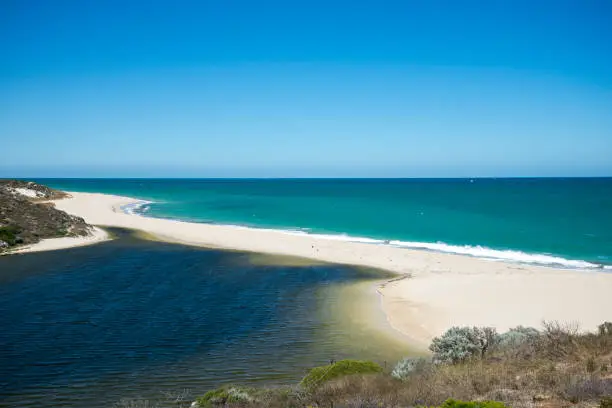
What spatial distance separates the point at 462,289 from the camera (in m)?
20.4

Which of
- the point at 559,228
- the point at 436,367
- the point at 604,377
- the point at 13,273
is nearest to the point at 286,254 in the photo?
the point at 13,273

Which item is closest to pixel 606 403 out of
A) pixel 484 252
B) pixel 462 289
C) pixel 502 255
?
pixel 462 289

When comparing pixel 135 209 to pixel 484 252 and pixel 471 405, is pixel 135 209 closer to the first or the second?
pixel 484 252

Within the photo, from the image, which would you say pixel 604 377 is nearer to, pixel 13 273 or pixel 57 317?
pixel 57 317

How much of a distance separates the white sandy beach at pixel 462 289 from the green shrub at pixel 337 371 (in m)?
5.03

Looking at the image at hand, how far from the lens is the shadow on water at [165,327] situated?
36.9 ft

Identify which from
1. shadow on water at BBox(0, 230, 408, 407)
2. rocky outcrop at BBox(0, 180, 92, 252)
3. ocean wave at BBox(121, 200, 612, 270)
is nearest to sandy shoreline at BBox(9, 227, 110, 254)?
rocky outcrop at BBox(0, 180, 92, 252)

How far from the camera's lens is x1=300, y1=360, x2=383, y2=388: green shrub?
930 cm

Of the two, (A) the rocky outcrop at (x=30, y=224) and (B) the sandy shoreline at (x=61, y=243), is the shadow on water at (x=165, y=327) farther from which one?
(A) the rocky outcrop at (x=30, y=224)

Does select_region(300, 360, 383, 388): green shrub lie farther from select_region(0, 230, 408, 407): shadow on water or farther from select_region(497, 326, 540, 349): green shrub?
select_region(497, 326, 540, 349): green shrub

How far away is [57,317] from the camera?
52.6 ft

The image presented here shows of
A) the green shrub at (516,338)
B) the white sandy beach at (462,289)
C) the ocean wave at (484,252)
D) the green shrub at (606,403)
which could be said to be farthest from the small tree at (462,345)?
the ocean wave at (484,252)

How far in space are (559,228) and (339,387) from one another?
4344 cm

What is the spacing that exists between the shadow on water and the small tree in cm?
241
